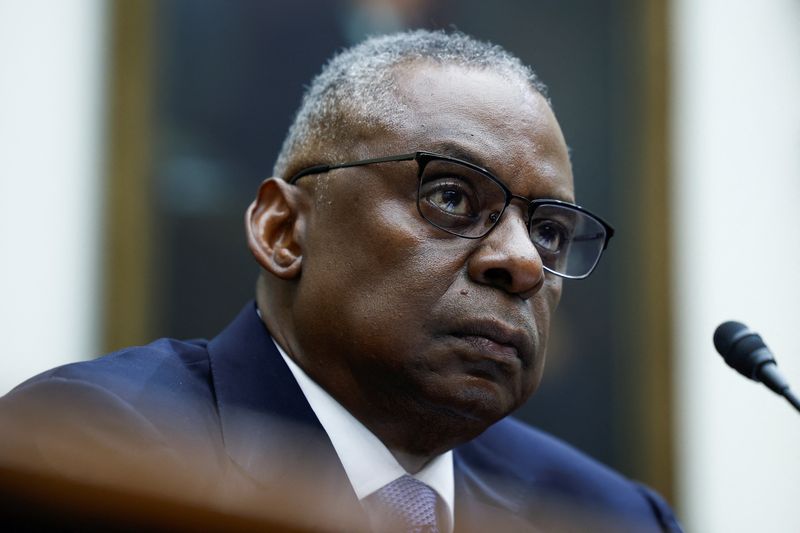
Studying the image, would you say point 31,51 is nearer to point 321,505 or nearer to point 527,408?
point 527,408

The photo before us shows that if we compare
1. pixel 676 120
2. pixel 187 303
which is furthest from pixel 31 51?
pixel 676 120

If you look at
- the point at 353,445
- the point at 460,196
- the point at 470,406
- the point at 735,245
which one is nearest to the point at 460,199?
the point at 460,196

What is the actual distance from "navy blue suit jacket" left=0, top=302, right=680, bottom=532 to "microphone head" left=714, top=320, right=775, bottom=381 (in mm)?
421

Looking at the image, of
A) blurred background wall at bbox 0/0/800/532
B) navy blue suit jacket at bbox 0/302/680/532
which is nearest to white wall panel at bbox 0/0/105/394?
blurred background wall at bbox 0/0/800/532

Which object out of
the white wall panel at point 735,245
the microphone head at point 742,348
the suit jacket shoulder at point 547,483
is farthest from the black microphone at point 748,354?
the white wall panel at point 735,245

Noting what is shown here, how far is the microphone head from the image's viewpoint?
1.94 meters

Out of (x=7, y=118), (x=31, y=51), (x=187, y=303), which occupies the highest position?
(x=31, y=51)

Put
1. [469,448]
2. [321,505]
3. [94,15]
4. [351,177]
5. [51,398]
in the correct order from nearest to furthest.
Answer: [321,505] < [51,398] < [351,177] < [469,448] < [94,15]

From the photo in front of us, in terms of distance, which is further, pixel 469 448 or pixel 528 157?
pixel 469 448

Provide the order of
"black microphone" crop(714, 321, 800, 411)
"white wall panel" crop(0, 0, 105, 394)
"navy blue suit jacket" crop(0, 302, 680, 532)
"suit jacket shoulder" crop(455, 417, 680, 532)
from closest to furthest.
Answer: "navy blue suit jacket" crop(0, 302, 680, 532)
"black microphone" crop(714, 321, 800, 411)
"suit jacket shoulder" crop(455, 417, 680, 532)
"white wall panel" crop(0, 0, 105, 394)

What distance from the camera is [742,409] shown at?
14.8 ft

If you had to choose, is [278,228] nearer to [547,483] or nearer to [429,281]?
[429,281]

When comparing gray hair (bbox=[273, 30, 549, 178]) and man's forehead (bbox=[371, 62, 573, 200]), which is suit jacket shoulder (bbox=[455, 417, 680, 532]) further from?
gray hair (bbox=[273, 30, 549, 178])

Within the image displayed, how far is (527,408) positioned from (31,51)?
2.66m
